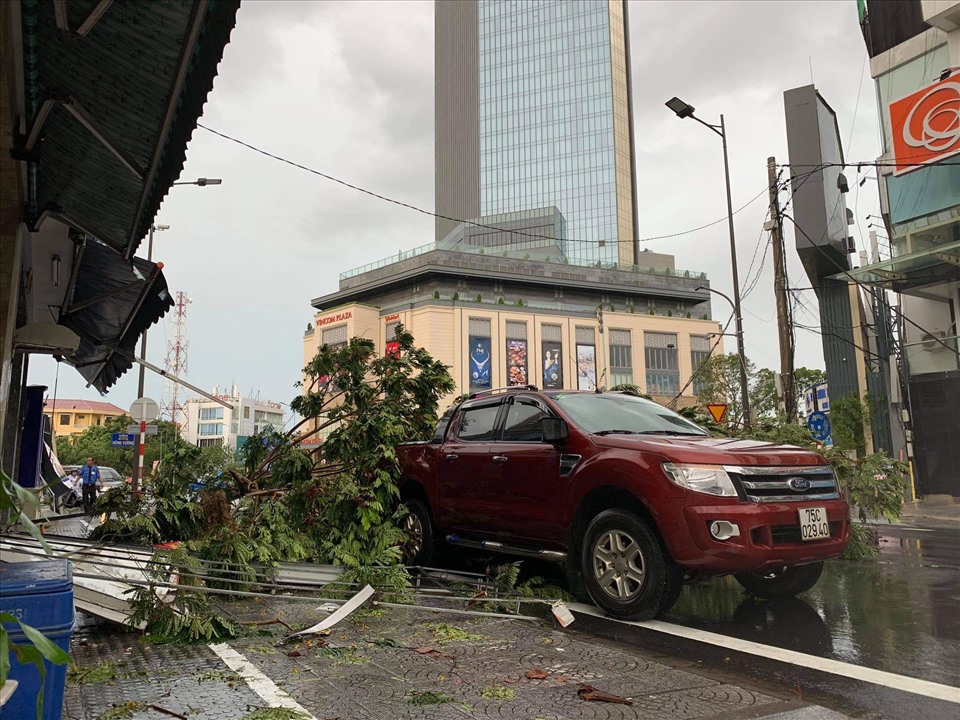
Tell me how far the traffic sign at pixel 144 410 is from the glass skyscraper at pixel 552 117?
323ft

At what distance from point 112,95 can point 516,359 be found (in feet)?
233

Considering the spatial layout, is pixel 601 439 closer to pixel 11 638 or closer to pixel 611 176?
pixel 11 638

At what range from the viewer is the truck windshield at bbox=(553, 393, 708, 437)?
6.38 metres

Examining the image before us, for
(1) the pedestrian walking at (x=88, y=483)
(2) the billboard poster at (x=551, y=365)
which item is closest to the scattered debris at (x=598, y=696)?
(1) the pedestrian walking at (x=88, y=483)

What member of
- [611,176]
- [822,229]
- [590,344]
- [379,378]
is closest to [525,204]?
[611,176]

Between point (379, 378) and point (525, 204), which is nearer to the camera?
point (379, 378)

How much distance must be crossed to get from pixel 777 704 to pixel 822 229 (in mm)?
32985

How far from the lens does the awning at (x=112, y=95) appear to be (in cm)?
399

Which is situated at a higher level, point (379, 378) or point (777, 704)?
point (379, 378)

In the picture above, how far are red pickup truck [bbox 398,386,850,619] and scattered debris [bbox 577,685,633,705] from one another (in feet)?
5.15

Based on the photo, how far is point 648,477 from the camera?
534cm

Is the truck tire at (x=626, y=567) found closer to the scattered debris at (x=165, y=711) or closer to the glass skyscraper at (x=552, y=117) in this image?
the scattered debris at (x=165, y=711)

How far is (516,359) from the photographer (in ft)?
247

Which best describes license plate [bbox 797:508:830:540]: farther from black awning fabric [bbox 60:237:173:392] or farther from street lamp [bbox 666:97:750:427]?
street lamp [bbox 666:97:750:427]
